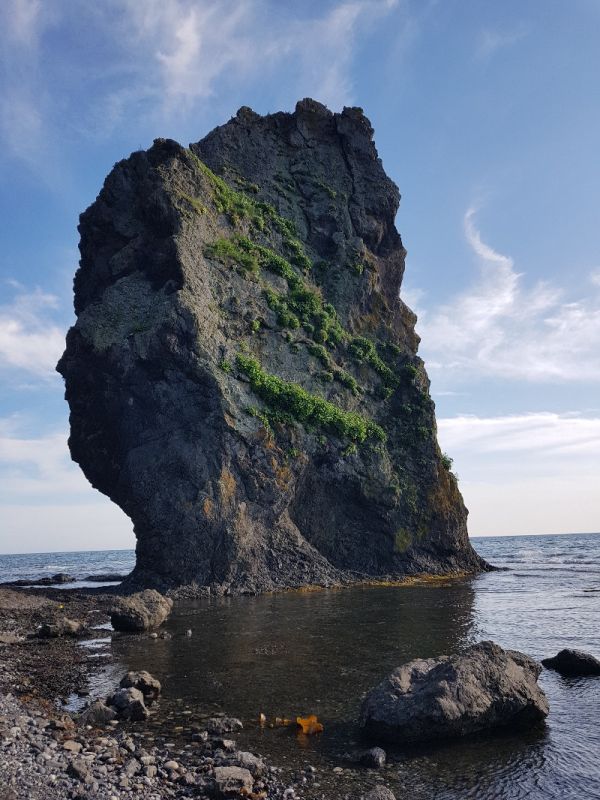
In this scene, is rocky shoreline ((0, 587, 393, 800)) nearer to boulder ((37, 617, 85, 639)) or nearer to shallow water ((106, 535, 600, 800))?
shallow water ((106, 535, 600, 800))

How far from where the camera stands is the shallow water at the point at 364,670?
8719 mm

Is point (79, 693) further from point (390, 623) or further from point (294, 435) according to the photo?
point (294, 435)

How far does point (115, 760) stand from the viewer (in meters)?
8.85

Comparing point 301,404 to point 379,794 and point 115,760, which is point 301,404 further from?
point 379,794

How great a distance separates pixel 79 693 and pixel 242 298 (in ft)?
114

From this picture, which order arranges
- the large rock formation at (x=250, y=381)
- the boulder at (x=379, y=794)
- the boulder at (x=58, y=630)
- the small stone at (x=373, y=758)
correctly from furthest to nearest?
the large rock formation at (x=250, y=381) < the boulder at (x=58, y=630) < the small stone at (x=373, y=758) < the boulder at (x=379, y=794)

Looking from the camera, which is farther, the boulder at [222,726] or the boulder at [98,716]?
the boulder at [98,716]

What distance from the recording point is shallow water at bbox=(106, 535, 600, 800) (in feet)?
28.6

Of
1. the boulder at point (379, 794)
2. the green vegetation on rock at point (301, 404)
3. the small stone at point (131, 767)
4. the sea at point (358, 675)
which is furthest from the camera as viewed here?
the green vegetation on rock at point (301, 404)

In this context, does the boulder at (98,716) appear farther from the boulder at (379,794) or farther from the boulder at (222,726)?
the boulder at (379,794)

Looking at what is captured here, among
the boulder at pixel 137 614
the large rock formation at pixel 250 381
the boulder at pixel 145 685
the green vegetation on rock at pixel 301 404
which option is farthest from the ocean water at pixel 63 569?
the boulder at pixel 145 685

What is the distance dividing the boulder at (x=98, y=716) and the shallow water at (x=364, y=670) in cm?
95

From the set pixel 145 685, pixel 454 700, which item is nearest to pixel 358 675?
pixel 454 700

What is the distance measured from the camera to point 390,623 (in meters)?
21.9
